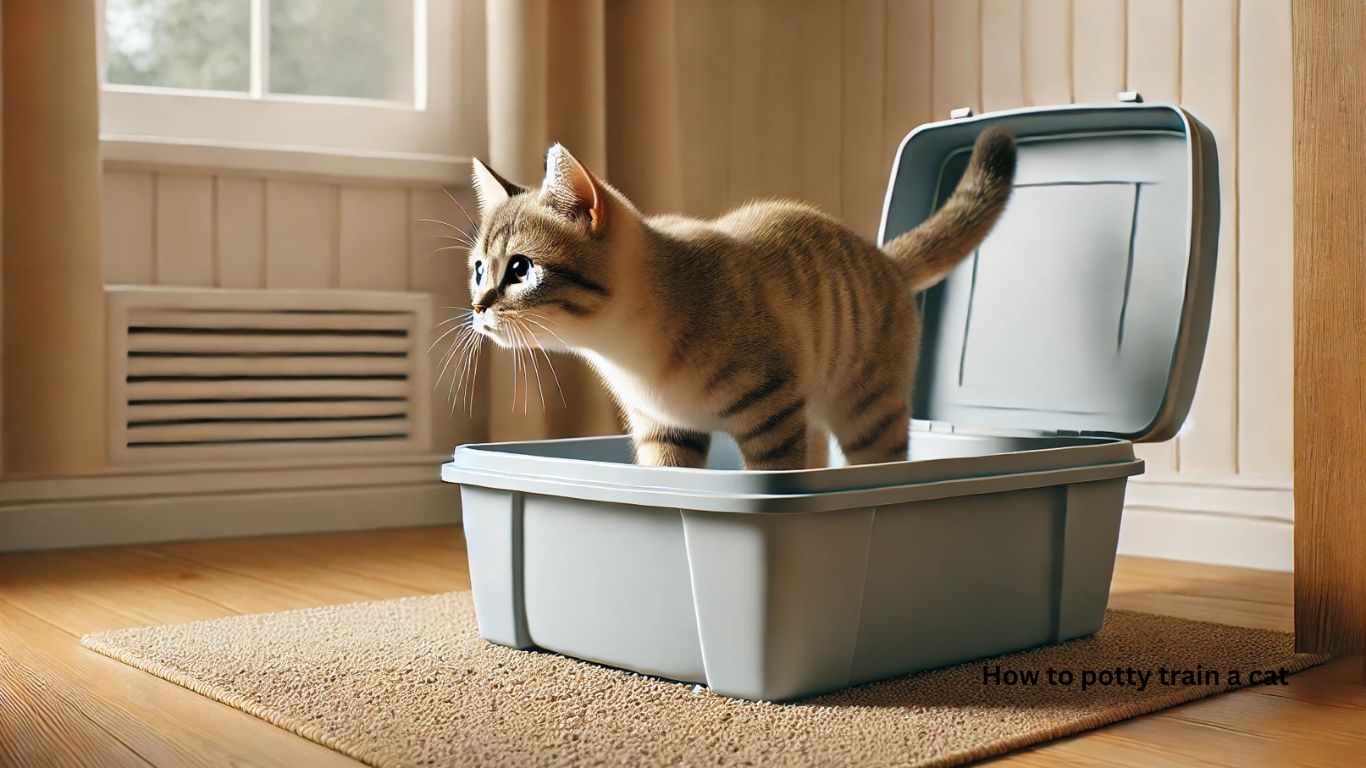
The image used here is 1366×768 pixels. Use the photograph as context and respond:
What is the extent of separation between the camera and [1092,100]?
224 centimetres

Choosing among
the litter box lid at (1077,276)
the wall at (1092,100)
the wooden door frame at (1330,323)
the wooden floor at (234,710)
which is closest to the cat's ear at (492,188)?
the wooden floor at (234,710)

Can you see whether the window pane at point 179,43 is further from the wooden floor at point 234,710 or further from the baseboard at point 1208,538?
the baseboard at point 1208,538

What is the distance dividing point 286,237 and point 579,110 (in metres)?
0.61

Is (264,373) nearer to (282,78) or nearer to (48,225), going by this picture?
(48,225)

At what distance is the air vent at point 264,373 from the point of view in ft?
7.21

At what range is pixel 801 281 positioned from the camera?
130cm

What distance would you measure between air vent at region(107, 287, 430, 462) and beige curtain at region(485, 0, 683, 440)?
0.20 m

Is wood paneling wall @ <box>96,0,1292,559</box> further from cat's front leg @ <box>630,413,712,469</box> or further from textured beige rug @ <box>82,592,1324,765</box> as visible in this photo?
cat's front leg @ <box>630,413,712,469</box>

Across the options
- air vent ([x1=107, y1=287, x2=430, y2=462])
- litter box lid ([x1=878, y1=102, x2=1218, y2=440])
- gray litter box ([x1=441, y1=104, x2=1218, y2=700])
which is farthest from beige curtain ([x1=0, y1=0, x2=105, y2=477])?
litter box lid ([x1=878, y1=102, x2=1218, y2=440])

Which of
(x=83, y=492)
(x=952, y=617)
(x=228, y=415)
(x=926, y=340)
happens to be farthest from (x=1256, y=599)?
(x=83, y=492)

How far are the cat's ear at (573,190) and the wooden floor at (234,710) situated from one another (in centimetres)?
53

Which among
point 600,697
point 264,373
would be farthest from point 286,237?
point 600,697

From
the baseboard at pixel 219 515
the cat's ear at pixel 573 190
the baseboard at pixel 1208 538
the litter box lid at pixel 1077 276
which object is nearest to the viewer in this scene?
the cat's ear at pixel 573 190

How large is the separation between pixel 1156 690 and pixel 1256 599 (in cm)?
64
